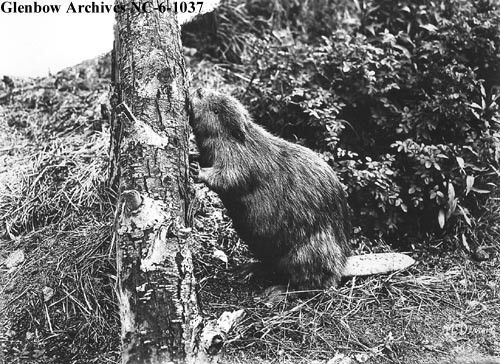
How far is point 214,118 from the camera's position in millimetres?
3342

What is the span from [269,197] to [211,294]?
0.65m

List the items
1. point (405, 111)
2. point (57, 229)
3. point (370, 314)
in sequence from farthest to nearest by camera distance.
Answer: point (405, 111) → point (57, 229) → point (370, 314)

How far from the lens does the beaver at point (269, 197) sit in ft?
10.8

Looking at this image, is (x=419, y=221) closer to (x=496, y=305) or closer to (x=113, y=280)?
(x=496, y=305)

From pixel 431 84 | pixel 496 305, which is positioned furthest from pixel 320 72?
pixel 496 305

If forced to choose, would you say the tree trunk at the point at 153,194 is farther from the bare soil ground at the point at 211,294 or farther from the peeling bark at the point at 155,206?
the bare soil ground at the point at 211,294

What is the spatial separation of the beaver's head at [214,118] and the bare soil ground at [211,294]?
0.77 meters

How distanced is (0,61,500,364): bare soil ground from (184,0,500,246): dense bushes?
0.33 metres

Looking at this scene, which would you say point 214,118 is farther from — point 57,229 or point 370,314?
point 370,314

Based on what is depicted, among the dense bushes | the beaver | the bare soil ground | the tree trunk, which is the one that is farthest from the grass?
the tree trunk

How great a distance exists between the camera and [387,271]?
3.53 metres

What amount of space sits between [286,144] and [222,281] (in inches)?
36.3

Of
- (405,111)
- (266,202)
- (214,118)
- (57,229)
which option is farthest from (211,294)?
(405,111)

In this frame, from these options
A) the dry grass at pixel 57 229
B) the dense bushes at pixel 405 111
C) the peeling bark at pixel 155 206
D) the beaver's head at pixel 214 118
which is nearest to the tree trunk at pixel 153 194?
the peeling bark at pixel 155 206
